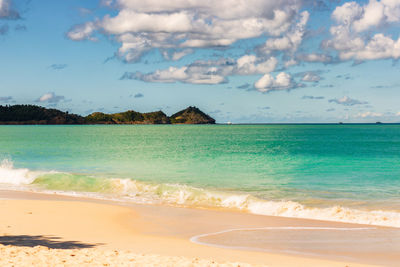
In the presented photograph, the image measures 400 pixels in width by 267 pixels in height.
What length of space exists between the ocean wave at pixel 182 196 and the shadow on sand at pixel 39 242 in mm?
8811

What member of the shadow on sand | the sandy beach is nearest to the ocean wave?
the sandy beach

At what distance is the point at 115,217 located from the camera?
54.3 feet

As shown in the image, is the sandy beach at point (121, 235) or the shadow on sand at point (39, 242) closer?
the sandy beach at point (121, 235)

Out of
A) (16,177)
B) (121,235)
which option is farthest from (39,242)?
(16,177)

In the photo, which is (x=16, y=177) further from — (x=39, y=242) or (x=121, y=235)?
(x=39, y=242)

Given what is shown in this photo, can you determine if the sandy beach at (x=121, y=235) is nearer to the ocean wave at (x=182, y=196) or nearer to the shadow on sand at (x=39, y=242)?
the shadow on sand at (x=39, y=242)

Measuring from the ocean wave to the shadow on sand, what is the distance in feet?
28.9

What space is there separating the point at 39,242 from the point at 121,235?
2665mm

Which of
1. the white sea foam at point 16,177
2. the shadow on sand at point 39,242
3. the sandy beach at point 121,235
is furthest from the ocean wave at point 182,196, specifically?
the shadow on sand at point 39,242

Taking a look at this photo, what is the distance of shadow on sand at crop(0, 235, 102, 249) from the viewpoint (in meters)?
11.7

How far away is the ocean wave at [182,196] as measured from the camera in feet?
57.6

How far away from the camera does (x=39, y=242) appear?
12078mm

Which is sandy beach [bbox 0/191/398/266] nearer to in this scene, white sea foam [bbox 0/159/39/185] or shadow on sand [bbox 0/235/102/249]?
shadow on sand [bbox 0/235/102/249]

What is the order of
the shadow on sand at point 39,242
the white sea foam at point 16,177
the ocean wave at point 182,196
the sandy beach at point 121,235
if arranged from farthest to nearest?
the white sea foam at point 16,177
the ocean wave at point 182,196
the shadow on sand at point 39,242
the sandy beach at point 121,235
